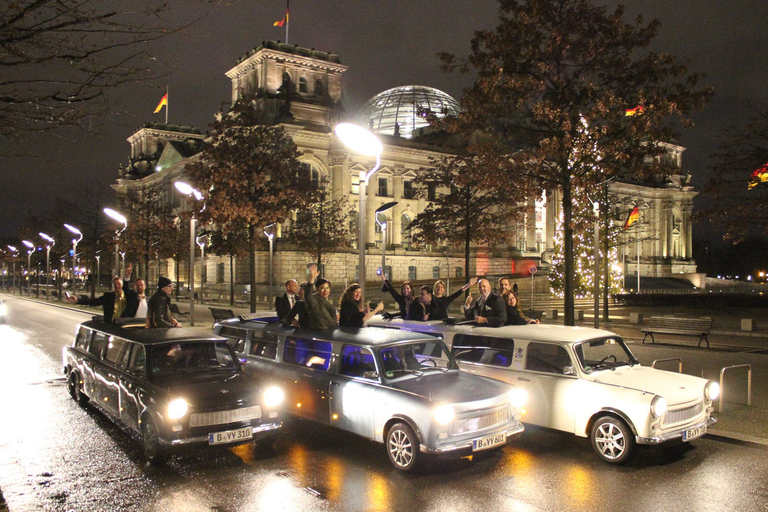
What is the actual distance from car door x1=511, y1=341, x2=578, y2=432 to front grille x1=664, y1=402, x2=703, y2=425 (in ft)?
3.88

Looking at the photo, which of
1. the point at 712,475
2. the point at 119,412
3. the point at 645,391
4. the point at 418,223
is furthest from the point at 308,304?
the point at 418,223

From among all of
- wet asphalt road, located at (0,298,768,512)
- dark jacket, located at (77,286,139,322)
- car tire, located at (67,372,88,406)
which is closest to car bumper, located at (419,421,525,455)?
wet asphalt road, located at (0,298,768,512)

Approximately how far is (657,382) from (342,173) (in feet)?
205

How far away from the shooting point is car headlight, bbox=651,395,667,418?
7.90 m

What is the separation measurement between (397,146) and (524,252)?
23.9 m

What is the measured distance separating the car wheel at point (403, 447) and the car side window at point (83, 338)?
20.2ft

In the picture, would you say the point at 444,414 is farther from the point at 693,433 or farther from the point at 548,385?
the point at 693,433

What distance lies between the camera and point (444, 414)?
7.47 metres

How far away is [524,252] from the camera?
284ft

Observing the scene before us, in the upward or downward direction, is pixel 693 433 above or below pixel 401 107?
below

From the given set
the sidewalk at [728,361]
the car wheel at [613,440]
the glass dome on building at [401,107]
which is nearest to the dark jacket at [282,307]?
the car wheel at [613,440]

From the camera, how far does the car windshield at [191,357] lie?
8758 millimetres

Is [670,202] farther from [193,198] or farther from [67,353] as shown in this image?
[67,353]

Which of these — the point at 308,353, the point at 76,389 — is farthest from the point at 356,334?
the point at 76,389
